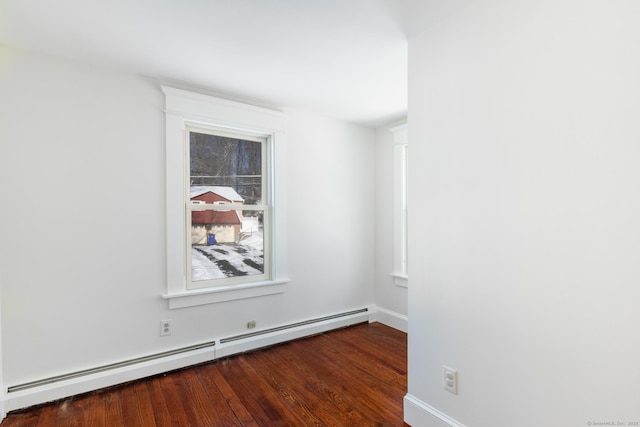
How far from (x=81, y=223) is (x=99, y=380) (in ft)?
3.62

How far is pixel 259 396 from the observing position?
2.11 m

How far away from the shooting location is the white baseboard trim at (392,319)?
11.0 feet

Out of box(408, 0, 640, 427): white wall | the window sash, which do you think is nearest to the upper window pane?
the window sash

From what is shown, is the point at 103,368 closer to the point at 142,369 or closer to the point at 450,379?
the point at 142,369

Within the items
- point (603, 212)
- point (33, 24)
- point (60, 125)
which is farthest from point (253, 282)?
point (603, 212)

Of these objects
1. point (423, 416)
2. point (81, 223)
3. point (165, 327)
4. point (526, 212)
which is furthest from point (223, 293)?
point (526, 212)

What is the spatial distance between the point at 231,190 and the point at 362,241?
1643 mm

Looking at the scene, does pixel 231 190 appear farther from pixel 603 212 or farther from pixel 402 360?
pixel 603 212

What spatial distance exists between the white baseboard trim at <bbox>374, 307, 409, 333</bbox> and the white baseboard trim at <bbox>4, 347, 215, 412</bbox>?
1921 millimetres

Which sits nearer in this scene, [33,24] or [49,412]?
[33,24]

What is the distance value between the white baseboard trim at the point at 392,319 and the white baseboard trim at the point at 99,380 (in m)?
1.92

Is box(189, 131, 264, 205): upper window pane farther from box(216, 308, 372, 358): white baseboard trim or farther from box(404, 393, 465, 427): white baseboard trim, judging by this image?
box(404, 393, 465, 427): white baseboard trim

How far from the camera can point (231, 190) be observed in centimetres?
287

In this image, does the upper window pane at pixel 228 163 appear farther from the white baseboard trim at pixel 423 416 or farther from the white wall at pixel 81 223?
the white baseboard trim at pixel 423 416
